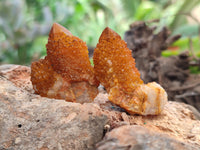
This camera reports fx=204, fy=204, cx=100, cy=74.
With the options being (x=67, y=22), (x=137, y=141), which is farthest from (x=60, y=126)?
(x=67, y=22)

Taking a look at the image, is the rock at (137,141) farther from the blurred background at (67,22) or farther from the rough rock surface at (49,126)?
the blurred background at (67,22)

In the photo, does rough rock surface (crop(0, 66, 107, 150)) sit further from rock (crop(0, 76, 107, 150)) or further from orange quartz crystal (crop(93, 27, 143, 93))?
orange quartz crystal (crop(93, 27, 143, 93))

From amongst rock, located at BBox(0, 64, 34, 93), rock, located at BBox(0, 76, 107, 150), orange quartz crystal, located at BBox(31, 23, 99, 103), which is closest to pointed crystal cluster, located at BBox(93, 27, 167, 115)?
orange quartz crystal, located at BBox(31, 23, 99, 103)

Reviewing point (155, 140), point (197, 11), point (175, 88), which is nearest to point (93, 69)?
point (155, 140)

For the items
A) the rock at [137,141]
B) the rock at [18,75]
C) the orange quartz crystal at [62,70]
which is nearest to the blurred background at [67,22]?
the rock at [18,75]

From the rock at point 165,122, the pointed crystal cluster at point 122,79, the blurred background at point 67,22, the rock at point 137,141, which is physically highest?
the blurred background at point 67,22

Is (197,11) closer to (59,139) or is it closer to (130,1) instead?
(130,1)
